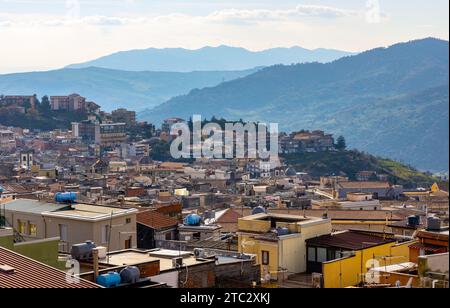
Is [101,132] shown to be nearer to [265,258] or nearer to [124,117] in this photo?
[124,117]

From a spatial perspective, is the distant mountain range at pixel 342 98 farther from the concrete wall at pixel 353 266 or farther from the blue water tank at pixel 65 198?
the concrete wall at pixel 353 266

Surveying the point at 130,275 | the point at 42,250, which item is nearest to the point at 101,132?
the point at 42,250

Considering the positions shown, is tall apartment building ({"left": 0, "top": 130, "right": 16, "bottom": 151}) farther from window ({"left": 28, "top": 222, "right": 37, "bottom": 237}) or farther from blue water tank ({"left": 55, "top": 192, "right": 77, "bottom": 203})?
window ({"left": 28, "top": 222, "right": 37, "bottom": 237})

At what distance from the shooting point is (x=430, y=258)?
4730 millimetres

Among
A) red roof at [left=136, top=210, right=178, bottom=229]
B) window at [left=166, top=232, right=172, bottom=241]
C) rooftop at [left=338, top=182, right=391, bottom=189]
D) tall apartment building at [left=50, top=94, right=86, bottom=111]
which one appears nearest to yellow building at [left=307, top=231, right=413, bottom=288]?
window at [left=166, top=232, right=172, bottom=241]

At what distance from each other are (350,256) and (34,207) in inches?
209

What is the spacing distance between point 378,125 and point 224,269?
8960cm

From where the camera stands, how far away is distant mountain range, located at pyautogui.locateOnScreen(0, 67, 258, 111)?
132m

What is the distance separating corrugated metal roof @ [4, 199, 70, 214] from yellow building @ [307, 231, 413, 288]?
11.8 feet

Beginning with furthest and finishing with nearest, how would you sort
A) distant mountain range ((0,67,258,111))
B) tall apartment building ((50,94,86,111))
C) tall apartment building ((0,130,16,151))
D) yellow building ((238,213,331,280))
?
distant mountain range ((0,67,258,111)) → tall apartment building ((50,94,86,111)) → tall apartment building ((0,130,16,151)) → yellow building ((238,213,331,280))

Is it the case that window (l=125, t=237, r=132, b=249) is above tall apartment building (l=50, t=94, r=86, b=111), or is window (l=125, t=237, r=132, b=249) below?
below

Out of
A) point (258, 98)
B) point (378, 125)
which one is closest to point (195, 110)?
point (258, 98)

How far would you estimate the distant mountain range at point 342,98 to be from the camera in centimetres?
9350
